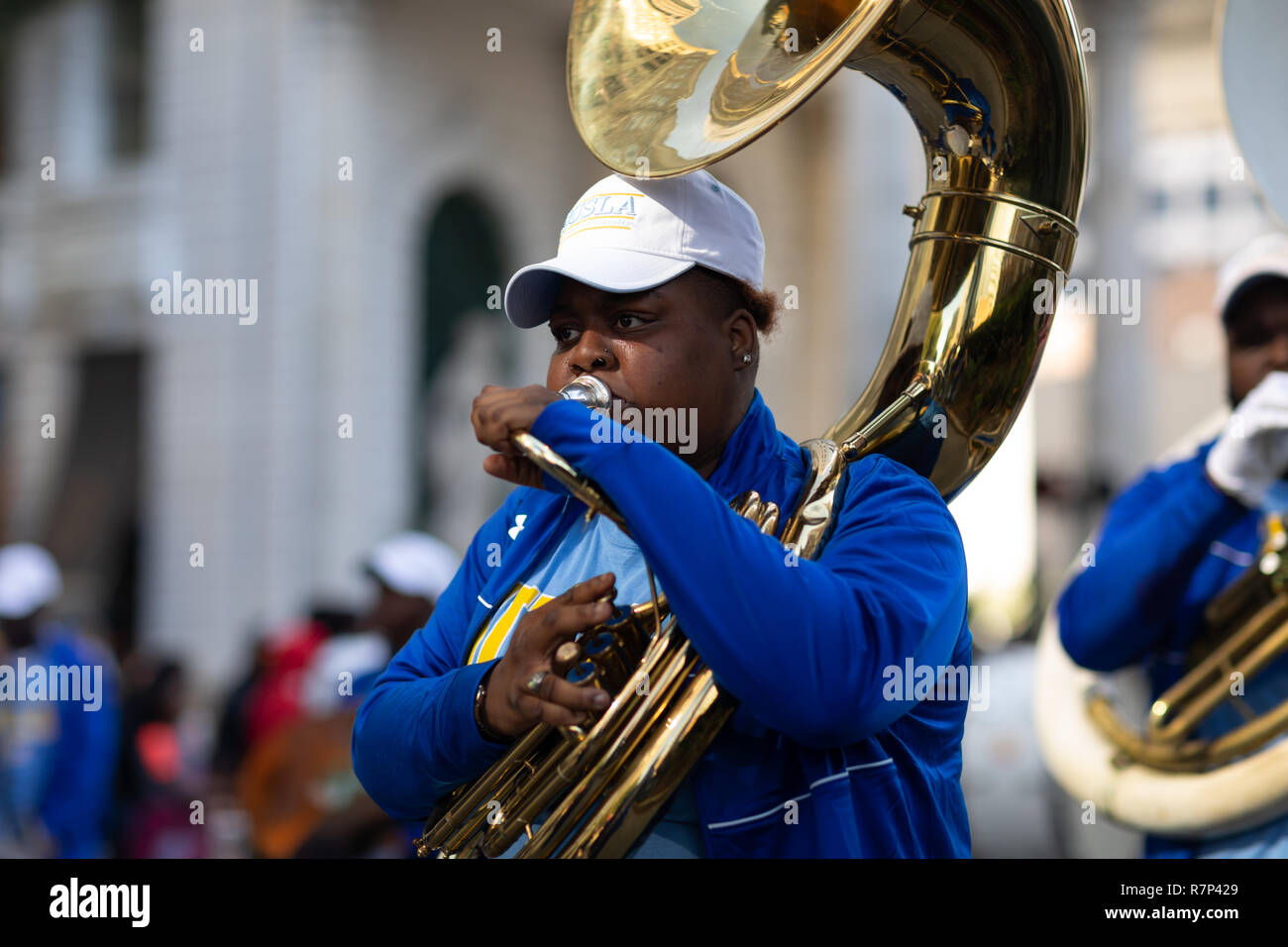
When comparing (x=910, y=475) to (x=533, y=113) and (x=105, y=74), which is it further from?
(x=105, y=74)

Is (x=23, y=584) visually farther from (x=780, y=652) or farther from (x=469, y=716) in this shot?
(x=780, y=652)

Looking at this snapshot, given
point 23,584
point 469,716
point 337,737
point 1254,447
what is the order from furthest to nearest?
point 23,584 → point 337,737 → point 1254,447 → point 469,716

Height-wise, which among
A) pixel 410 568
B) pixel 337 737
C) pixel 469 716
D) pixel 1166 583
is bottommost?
pixel 337 737

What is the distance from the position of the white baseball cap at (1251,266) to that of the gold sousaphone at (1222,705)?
32 centimetres

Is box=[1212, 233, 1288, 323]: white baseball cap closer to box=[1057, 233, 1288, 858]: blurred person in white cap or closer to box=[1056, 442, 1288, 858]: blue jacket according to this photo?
box=[1057, 233, 1288, 858]: blurred person in white cap

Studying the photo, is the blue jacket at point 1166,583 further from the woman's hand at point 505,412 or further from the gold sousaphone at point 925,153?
the woman's hand at point 505,412

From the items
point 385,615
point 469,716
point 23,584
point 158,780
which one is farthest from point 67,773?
point 469,716

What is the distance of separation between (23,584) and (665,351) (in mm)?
6079

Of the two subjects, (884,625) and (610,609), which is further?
(610,609)

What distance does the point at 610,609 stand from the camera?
1670 millimetres

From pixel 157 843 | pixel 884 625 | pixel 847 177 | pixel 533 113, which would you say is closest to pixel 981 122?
pixel 884 625

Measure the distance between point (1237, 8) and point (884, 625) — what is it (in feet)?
5.59

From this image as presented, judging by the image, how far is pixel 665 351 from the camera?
5.90ft

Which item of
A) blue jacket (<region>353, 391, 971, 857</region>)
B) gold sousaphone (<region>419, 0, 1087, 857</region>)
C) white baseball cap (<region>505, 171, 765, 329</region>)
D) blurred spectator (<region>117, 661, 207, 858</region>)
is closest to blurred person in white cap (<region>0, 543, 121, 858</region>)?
blurred spectator (<region>117, 661, 207, 858</region>)
